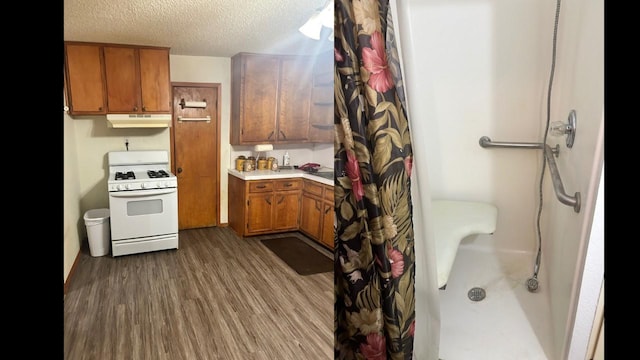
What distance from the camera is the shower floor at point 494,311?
149 centimetres

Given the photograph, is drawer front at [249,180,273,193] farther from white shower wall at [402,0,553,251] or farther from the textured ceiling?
white shower wall at [402,0,553,251]

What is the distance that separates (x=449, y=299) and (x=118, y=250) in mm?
2620

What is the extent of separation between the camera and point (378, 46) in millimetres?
736

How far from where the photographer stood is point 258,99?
3.49 metres

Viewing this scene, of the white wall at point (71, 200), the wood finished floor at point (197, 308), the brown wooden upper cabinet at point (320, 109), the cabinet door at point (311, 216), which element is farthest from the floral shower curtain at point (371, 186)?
the white wall at point (71, 200)

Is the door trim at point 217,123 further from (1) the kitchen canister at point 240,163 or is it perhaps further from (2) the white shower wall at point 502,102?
(2) the white shower wall at point 502,102

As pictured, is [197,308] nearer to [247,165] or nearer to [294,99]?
[247,165]

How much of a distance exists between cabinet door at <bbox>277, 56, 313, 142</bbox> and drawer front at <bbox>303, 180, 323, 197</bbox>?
16.1 inches

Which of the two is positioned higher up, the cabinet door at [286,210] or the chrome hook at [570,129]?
the chrome hook at [570,129]

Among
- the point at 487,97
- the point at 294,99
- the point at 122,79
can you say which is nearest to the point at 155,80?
the point at 122,79

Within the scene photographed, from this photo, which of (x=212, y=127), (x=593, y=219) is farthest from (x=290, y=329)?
(x=212, y=127)

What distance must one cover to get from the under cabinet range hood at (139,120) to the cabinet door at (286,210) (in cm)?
119

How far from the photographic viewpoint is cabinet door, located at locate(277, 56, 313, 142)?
3.21 meters
